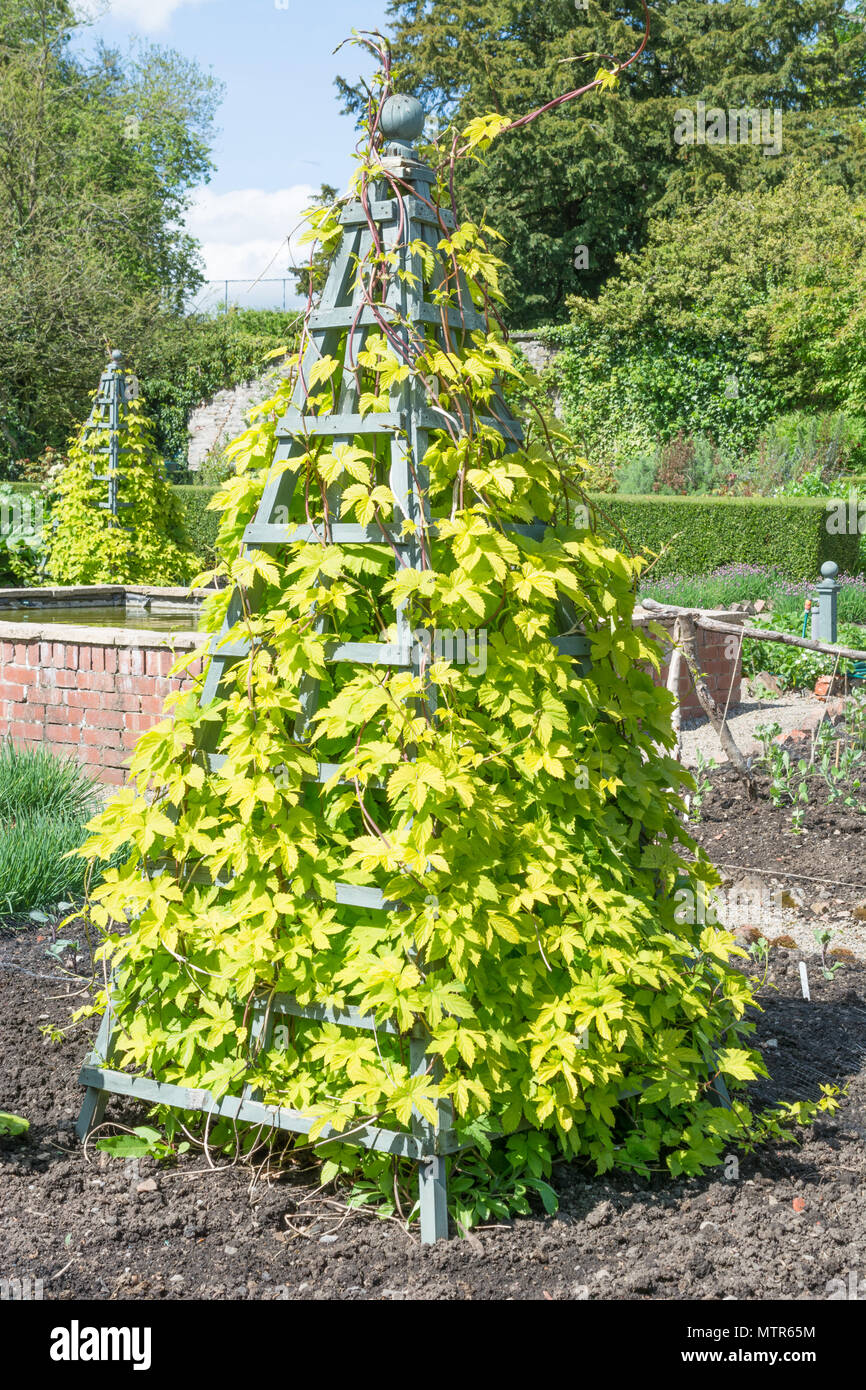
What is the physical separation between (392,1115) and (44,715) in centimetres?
454

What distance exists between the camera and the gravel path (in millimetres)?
7449

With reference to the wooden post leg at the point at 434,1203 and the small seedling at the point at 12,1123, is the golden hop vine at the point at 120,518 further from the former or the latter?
the wooden post leg at the point at 434,1203

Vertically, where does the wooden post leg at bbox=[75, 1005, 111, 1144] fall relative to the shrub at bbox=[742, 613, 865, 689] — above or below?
below

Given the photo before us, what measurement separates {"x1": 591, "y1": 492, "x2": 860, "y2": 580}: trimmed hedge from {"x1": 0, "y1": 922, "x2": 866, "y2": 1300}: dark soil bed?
1174cm

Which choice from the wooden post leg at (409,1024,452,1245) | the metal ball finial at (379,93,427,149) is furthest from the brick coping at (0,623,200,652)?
the wooden post leg at (409,1024,452,1245)

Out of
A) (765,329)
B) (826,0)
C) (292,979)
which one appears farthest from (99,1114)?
(826,0)

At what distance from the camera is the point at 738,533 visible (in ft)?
47.6

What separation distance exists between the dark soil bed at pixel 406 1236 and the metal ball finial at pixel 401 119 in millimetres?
2383

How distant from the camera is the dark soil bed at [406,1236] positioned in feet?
7.70

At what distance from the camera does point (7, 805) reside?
4.93m

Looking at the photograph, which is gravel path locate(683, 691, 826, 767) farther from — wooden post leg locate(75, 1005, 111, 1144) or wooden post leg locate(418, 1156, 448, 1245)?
wooden post leg locate(418, 1156, 448, 1245)

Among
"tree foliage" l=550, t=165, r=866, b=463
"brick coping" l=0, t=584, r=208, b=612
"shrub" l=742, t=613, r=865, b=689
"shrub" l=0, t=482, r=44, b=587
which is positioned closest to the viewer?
"shrub" l=742, t=613, r=865, b=689

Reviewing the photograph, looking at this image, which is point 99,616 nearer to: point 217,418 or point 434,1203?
point 434,1203

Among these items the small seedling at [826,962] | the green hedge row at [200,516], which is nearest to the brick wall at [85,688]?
the small seedling at [826,962]
